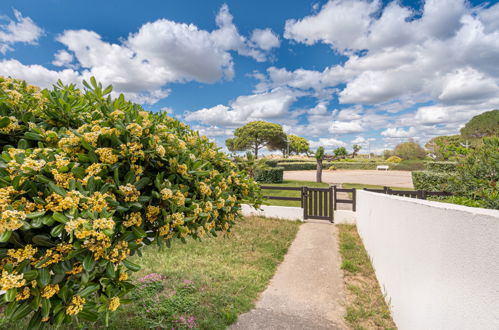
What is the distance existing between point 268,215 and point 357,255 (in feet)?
13.5

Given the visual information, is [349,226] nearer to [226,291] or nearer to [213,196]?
[226,291]

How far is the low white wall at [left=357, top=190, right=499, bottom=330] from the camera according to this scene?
1.56 meters

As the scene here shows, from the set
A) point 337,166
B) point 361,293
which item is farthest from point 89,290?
point 337,166

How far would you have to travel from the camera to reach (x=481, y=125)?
136ft

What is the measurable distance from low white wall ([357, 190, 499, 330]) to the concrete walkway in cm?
93

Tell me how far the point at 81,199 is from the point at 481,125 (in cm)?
5761

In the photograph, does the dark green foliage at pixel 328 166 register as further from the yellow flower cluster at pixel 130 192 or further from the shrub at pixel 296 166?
the yellow flower cluster at pixel 130 192

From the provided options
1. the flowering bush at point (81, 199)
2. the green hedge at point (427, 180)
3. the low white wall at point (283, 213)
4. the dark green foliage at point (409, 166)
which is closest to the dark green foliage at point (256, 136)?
the dark green foliage at point (409, 166)

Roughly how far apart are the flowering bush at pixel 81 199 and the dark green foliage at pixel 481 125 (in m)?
53.0

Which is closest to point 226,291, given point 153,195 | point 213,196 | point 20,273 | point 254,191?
point 254,191

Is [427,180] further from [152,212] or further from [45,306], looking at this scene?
[45,306]

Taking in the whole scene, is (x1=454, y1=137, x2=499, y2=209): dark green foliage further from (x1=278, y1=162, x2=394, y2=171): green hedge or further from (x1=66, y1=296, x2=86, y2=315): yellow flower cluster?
(x1=278, y1=162, x2=394, y2=171): green hedge

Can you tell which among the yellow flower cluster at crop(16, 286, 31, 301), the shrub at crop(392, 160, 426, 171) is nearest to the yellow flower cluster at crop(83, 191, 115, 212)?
the yellow flower cluster at crop(16, 286, 31, 301)

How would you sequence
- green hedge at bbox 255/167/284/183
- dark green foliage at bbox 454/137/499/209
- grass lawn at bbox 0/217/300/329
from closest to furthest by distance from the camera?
grass lawn at bbox 0/217/300/329 < dark green foliage at bbox 454/137/499/209 < green hedge at bbox 255/167/284/183
